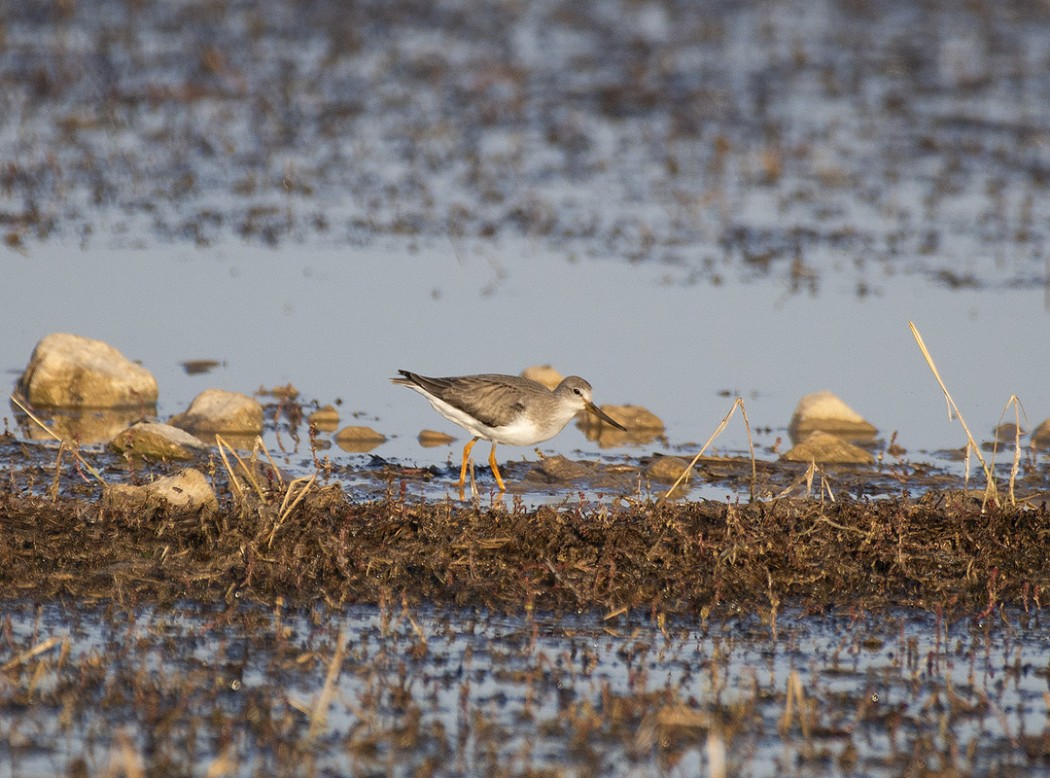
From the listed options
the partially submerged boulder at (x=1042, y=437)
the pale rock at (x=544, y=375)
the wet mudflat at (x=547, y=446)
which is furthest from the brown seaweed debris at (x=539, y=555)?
the pale rock at (x=544, y=375)

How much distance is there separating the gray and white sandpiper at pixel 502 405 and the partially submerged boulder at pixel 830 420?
70.2 inches

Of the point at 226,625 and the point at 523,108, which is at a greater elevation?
the point at 523,108

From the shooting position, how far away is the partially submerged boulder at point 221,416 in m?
10.2

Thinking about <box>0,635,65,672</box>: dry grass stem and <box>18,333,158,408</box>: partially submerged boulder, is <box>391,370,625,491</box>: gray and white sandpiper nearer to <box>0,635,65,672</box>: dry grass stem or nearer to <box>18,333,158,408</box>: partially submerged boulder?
<box>18,333,158,408</box>: partially submerged boulder

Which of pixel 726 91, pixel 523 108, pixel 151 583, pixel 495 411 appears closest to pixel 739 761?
pixel 151 583

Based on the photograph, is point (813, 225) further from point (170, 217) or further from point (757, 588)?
point (757, 588)

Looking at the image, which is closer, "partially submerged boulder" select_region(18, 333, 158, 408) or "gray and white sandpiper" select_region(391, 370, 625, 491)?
"gray and white sandpiper" select_region(391, 370, 625, 491)

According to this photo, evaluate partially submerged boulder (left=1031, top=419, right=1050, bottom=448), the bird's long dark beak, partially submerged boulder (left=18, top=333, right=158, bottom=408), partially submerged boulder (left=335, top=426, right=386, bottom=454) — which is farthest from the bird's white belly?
partially submerged boulder (left=1031, top=419, right=1050, bottom=448)

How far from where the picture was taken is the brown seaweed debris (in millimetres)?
7160

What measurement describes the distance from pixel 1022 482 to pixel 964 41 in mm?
17891

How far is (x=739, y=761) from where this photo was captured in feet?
18.4

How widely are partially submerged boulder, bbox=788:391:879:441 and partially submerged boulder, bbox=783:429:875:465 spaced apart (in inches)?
28.0

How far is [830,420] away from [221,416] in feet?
12.7

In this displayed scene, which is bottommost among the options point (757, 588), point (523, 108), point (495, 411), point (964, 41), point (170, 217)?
point (757, 588)
